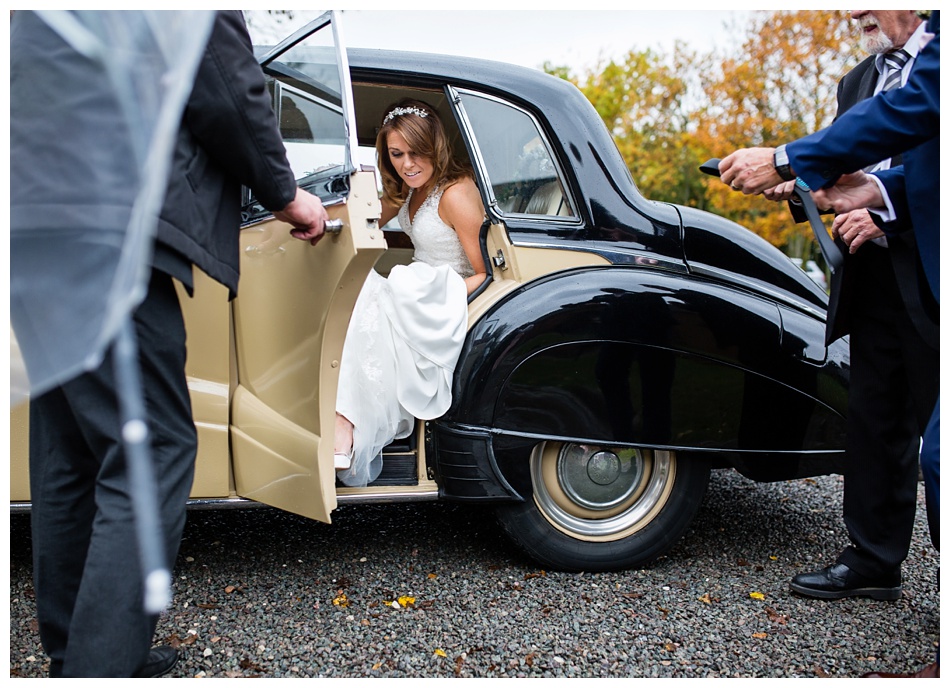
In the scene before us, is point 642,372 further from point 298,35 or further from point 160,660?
point 160,660

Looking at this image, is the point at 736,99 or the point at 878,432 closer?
the point at 878,432

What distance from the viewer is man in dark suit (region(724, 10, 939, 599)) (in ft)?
8.41

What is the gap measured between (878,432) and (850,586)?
1.80 feet

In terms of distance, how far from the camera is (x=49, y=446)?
1979 millimetres

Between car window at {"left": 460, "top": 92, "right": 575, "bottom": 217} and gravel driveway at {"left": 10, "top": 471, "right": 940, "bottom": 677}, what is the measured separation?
136 centimetres

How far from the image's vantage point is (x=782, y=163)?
2.36 metres

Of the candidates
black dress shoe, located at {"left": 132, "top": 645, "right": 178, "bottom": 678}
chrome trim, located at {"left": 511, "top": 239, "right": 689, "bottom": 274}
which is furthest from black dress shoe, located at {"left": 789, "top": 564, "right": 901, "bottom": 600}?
black dress shoe, located at {"left": 132, "top": 645, "right": 178, "bottom": 678}

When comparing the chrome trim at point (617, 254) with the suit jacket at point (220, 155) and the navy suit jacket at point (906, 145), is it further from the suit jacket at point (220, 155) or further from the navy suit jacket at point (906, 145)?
the suit jacket at point (220, 155)

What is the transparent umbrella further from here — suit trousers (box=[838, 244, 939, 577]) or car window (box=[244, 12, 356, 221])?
suit trousers (box=[838, 244, 939, 577])

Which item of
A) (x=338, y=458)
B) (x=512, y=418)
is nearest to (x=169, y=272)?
(x=338, y=458)

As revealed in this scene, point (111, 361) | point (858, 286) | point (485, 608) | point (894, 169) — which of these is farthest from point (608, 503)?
point (111, 361)

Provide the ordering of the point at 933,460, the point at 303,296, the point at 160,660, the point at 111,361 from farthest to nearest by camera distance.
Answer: the point at 303,296 → the point at 160,660 → the point at 933,460 → the point at 111,361

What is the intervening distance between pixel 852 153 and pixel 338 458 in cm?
187

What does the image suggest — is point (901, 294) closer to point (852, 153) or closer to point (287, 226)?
point (852, 153)
